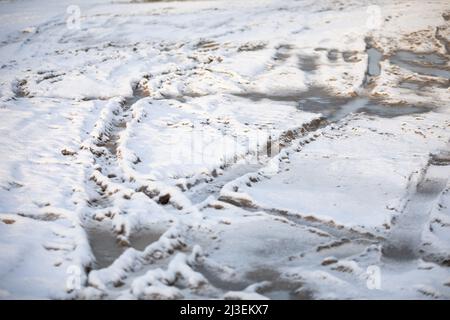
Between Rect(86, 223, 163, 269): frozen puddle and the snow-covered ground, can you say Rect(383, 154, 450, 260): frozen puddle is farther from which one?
Rect(86, 223, 163, 269): frozen puddle

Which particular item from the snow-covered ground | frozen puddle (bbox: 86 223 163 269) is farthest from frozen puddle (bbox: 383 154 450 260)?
frozen puddle (bbox: 86 223 163 269)

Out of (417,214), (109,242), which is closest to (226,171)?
(109,242)

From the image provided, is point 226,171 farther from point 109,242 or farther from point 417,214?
point 417,214

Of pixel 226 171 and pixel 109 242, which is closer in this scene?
pixel 109 242

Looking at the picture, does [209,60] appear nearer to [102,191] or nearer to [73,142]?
[73,142]

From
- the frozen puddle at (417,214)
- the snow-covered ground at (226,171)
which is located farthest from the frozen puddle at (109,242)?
the frozen puddle at (417,214)
